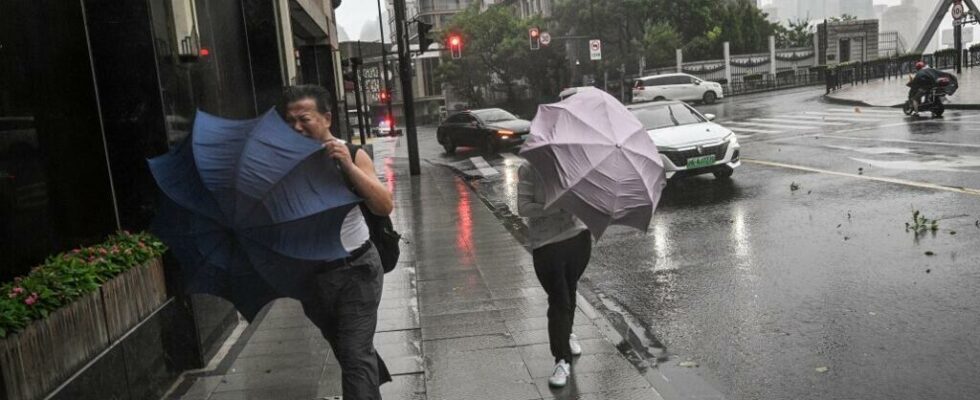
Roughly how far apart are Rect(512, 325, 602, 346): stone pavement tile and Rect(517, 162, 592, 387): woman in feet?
2.77

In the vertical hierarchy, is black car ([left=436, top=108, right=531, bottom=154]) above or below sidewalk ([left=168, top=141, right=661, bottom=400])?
above

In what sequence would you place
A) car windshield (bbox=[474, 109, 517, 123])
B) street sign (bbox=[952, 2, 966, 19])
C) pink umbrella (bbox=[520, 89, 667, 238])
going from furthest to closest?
street sign (bbox=[952, 2, 966, 19]), car windshield (bbox=[474, 109, 517, 123]), pink umbrella (bbox=[520, 89, 667, 238])

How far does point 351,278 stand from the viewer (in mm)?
3801

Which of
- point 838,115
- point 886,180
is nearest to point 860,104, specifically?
point 838,115

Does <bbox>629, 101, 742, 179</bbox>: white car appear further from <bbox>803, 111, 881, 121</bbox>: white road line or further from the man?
<bbox>803, 111, 881, 121</bbox>: white road line

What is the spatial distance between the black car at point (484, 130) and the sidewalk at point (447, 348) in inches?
584

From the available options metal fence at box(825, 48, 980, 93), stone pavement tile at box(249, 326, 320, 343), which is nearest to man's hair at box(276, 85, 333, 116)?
stone pavement tile at box(249, 326, 320, 343)

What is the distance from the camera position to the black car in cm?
2392

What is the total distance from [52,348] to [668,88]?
3709 centimetres

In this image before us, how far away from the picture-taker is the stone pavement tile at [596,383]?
4902mm

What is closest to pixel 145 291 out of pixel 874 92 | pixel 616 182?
pixel 616 182

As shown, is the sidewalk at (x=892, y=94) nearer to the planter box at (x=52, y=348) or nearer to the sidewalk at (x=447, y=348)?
the sidewalk at (x=447, y=348)

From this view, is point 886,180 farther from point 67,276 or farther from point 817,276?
point 67,276

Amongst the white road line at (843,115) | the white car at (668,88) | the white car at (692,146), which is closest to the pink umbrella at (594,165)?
the white car at (692,146)
